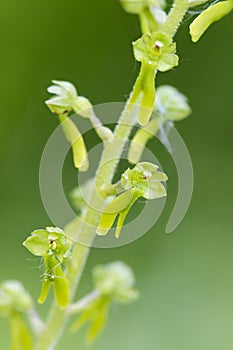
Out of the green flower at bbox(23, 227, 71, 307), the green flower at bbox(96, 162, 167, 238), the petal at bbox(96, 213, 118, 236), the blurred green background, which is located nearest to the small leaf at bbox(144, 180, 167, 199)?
the green flower at bbox(96, 162, 167, 238)

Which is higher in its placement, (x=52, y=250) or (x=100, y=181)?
(x=100, y=181)

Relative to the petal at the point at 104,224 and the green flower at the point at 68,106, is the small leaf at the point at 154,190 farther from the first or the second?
the green flower at the point at 68,106

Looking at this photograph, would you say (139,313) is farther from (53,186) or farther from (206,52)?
(206,52)

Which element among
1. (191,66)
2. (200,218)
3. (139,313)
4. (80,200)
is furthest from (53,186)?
(191,66)

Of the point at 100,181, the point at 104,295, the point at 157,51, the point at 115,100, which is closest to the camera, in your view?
the point at 157,51

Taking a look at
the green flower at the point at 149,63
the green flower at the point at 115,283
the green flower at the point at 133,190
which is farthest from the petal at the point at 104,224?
the green flower at the point at 115,283

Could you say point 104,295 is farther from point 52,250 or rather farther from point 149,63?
point 149,63

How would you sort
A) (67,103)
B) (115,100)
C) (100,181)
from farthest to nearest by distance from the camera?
(115,100)
(67,103)
(100,181)

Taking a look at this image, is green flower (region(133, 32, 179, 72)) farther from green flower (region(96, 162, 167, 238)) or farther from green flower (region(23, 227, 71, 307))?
green flower (region(23, 227, 71, 307))

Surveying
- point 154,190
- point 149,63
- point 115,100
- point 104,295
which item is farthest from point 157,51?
point 115,100
